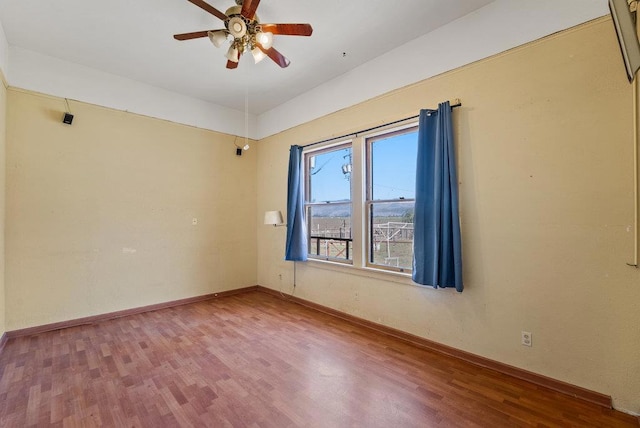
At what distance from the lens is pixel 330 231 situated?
4.25m

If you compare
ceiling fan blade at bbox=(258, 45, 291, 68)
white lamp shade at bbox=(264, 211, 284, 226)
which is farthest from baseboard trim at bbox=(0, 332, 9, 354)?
ceiling fan blade at bbox=(258, 45, 291, 68)

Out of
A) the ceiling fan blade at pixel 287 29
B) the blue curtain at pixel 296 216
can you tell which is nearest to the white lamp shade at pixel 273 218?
the blue curtain at pixel 296 216

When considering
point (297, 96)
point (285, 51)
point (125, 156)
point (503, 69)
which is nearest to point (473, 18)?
point (503, 69)

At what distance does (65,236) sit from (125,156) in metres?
1.25

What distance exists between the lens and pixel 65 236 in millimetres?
3410

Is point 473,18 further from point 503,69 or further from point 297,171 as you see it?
point 297,171

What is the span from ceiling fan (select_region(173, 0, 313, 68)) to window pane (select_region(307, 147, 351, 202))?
175cm

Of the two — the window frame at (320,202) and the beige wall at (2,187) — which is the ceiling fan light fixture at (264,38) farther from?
the beige wall at (2,187)

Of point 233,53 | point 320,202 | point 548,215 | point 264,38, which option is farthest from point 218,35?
point 548,215

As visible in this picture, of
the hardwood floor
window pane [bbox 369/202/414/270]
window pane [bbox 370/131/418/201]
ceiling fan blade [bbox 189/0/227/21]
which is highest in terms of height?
ceiling fan blade [bbox 189/0/227/21]

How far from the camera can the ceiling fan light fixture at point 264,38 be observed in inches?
92.8

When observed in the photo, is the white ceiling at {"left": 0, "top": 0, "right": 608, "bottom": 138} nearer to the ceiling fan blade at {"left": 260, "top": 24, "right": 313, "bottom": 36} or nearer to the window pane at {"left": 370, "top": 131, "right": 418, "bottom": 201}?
the ceiling fan blade at {"left": 260, "top": 24, "right": 313, "bottom": 36}

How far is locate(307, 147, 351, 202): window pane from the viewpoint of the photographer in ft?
12.7

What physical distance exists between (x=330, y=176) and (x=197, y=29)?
2.37 m
